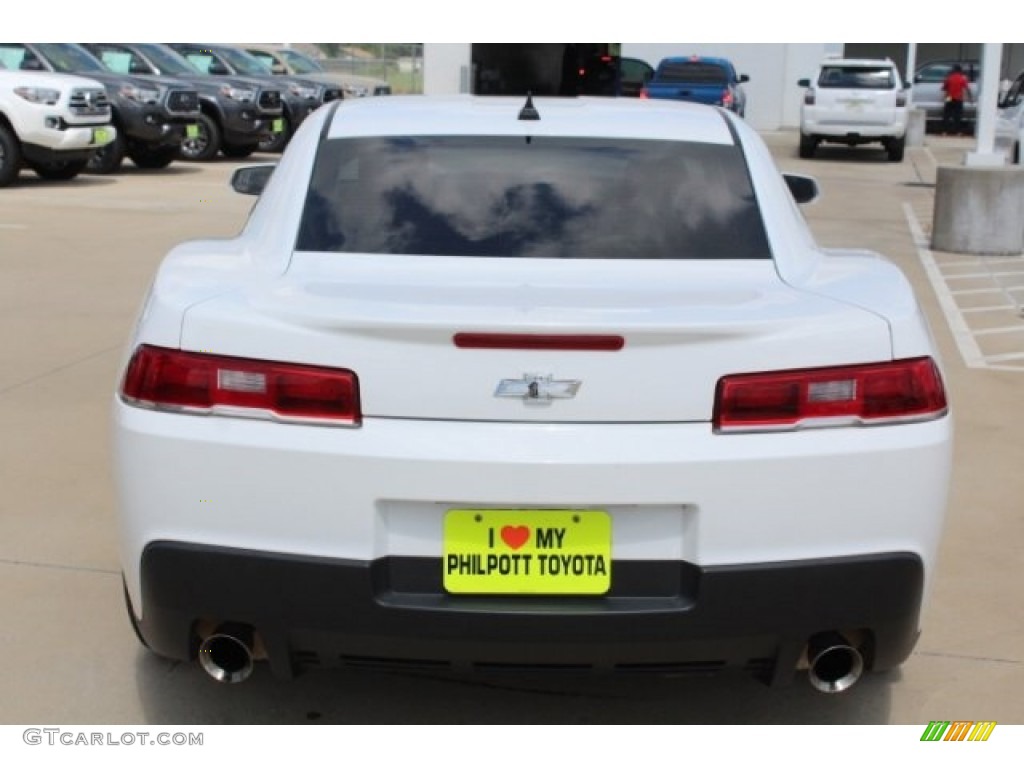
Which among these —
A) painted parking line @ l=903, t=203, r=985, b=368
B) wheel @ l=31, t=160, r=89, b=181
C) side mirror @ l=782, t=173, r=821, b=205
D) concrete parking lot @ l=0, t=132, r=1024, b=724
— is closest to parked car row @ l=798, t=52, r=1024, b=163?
painted parking line @ l=903, t=203, r=985, b=368

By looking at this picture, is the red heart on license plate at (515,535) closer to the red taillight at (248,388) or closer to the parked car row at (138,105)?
the red taillight at (248,388)

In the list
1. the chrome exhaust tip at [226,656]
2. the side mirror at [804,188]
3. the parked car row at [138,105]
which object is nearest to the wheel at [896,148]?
the parked car row at [138,105]

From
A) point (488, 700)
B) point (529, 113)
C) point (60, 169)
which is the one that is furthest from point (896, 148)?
point (488, 700)

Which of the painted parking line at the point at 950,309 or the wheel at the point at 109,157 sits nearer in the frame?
the painted parking line at the point at 950,309

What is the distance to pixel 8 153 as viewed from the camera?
54.6ft

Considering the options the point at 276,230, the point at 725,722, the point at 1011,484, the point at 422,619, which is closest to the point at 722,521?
the point at 422,619

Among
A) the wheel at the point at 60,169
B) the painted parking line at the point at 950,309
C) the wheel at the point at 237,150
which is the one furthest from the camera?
the wheel at the point at 237,150

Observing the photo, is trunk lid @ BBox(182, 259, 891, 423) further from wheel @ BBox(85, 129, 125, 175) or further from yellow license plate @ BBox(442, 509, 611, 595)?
wheel @ BBox(85, 129, 125, 175)

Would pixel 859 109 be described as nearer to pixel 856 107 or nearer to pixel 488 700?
pixel 856 107

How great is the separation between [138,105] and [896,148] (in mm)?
12618

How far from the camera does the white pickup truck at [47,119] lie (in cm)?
1634

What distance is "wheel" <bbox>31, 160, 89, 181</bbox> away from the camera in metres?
17.7

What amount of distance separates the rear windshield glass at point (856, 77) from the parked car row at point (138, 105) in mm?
8323

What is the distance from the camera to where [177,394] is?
3.03 meters
